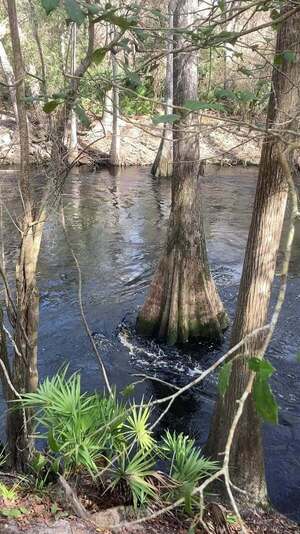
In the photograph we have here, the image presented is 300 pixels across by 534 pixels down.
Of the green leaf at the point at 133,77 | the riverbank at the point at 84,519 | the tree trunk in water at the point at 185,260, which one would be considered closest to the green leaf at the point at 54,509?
the riverbank at the point at 84,519

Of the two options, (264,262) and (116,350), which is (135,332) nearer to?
(116,350)

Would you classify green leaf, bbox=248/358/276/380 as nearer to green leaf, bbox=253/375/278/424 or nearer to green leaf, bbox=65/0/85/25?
green leaf, bbox=253/375/278/424

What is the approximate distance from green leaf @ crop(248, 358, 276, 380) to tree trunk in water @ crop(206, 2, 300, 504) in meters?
1.97

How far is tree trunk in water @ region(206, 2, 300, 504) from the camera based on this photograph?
325 centimetres

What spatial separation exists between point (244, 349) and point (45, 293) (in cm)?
576

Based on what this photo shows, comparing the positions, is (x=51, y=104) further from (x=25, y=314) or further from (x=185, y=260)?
(x=185, y=260)

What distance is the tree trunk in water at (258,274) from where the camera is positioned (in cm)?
325

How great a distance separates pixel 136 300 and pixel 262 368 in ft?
23.7

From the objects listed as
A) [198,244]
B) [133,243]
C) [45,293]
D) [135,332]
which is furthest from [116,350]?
[133,243]

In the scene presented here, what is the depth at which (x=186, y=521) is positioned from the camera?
10.7 feet

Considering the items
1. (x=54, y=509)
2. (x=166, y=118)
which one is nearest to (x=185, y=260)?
(x=54, y=509)

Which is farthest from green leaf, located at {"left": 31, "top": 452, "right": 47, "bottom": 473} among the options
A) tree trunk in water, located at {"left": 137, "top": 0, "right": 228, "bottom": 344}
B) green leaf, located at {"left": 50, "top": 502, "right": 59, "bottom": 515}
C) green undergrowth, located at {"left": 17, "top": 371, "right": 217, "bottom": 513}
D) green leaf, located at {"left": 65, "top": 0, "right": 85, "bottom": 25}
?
tree trunk in water, located at {"left": 137, "top": 0, "right": 228, "bottom": 344}

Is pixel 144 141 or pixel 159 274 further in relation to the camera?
pixel 144 141

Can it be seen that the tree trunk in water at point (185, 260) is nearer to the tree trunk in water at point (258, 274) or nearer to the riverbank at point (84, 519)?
the tree trunk in water at point (258, 274)
